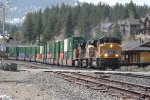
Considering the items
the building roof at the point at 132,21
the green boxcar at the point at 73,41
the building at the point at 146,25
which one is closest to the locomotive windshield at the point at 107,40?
the green boxcar at the point at 73,41

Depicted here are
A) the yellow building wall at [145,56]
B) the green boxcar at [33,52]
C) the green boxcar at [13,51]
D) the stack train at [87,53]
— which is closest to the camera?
the stack train at [87,53]

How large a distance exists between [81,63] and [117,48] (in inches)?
247

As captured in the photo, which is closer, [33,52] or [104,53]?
[104,53]

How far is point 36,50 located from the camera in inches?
2931

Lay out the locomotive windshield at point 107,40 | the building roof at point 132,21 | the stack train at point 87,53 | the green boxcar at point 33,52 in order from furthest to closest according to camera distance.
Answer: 1. the building roof at point 132,21
2. the green boxcar at point 33,52
3. the locomotive windshield at point 107,40
4. the stack train at point 87,53

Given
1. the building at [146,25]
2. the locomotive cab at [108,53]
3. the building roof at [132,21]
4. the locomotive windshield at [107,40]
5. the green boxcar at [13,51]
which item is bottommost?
the locomotive cab at [108,53]

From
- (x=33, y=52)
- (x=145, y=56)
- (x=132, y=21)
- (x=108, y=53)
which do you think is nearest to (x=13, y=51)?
(x=33, y=52)

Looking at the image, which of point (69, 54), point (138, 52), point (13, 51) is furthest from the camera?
point (13, 51)

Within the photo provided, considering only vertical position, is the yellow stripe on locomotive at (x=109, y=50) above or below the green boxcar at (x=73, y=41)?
below

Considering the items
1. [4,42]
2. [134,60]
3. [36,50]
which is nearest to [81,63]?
[4,42]

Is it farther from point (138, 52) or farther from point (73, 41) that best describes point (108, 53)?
point (138, 52)

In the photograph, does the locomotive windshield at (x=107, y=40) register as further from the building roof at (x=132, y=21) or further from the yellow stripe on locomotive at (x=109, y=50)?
the building roof at (x=132, y=21)

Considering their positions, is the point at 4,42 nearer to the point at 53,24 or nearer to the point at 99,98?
the point at 99,98

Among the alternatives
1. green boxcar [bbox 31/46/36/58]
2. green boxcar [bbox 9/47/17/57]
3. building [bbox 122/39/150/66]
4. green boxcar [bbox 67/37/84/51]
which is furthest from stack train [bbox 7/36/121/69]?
green boxcar [bbox 9/47/17/57]
